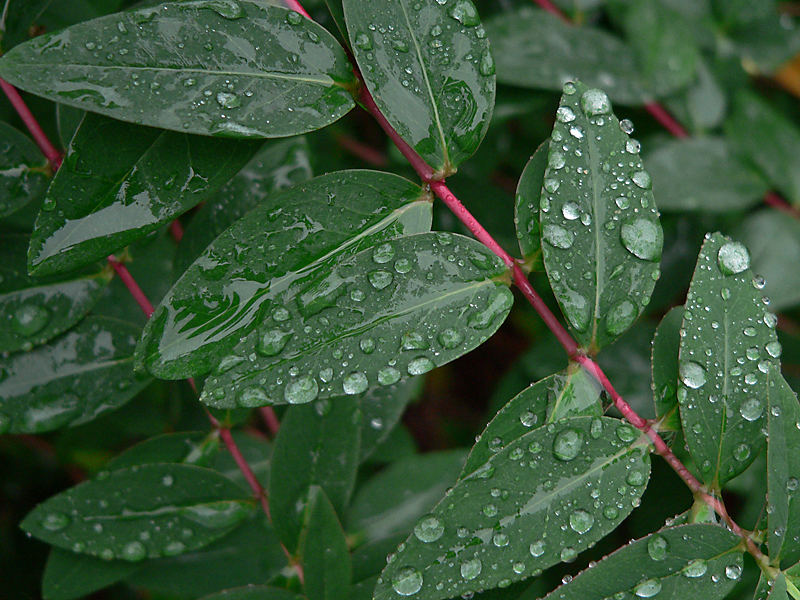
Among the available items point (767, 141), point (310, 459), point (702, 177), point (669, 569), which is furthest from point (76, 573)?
point (767, 141)

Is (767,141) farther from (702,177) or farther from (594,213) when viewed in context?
(594,213)

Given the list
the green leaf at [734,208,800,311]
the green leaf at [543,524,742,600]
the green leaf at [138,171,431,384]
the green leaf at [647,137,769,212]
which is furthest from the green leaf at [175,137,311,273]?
the green leaf at [734,208,800,311]

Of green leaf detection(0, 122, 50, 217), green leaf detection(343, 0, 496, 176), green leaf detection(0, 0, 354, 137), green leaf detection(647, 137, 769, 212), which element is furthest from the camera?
green leaf detection(647, 137, 769, 212)

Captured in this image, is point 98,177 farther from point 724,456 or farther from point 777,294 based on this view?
point 777,294

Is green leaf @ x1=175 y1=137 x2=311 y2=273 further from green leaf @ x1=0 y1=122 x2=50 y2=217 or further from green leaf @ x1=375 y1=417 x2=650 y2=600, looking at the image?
green leaf @ x1=375 y1=417 x2=650 y2=600

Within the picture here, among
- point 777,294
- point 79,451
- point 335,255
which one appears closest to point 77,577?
point 335,255
